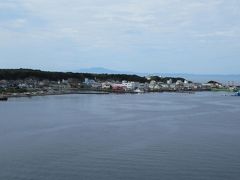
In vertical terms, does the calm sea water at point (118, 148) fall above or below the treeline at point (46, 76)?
below

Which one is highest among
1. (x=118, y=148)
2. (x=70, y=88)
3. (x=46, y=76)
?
(x=46, y=76)

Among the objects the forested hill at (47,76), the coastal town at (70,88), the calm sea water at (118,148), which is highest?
the forested hill at (47,76)

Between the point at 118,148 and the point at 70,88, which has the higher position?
the point at 70,88

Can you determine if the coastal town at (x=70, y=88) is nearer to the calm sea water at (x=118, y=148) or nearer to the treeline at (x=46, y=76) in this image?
the treeline at (x=46, y=76)

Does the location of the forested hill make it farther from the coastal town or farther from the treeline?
the coastal town

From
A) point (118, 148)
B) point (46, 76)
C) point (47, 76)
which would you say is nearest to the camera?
point (118, 148)

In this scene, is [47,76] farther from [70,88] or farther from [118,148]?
[118,148]

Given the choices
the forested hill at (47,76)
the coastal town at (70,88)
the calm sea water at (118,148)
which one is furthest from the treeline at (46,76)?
the calm sea water at (118,148)

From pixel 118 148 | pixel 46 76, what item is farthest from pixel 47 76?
pixel 118 148

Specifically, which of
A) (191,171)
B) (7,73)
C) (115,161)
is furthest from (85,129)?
(7,73)

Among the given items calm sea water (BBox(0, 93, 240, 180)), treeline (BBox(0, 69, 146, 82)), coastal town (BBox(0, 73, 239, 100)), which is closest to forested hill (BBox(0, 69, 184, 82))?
treeline (BBox(0, 69, 146, 82))
